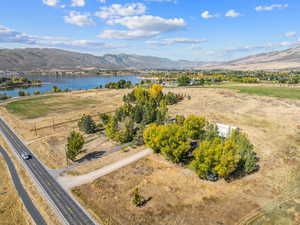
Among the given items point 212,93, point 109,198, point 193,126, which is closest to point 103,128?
point 193,126

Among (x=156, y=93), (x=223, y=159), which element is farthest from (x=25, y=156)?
(x=156, y=93)

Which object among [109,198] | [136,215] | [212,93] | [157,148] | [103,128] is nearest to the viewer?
[136,215]

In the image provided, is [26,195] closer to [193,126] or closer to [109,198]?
[109,198]

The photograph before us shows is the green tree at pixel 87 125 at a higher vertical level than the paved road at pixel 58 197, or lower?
higher

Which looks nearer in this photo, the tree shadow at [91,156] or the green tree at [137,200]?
the green tree at [137,200]

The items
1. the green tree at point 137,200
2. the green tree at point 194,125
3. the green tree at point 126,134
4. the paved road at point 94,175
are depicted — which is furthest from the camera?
the green tree at point 126,134

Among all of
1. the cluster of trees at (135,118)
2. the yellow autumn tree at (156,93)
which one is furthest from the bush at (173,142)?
the yellow autumn tree at (156,93)

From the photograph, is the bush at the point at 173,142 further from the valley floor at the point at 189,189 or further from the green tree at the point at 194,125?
the green tree at the point at 194,125
